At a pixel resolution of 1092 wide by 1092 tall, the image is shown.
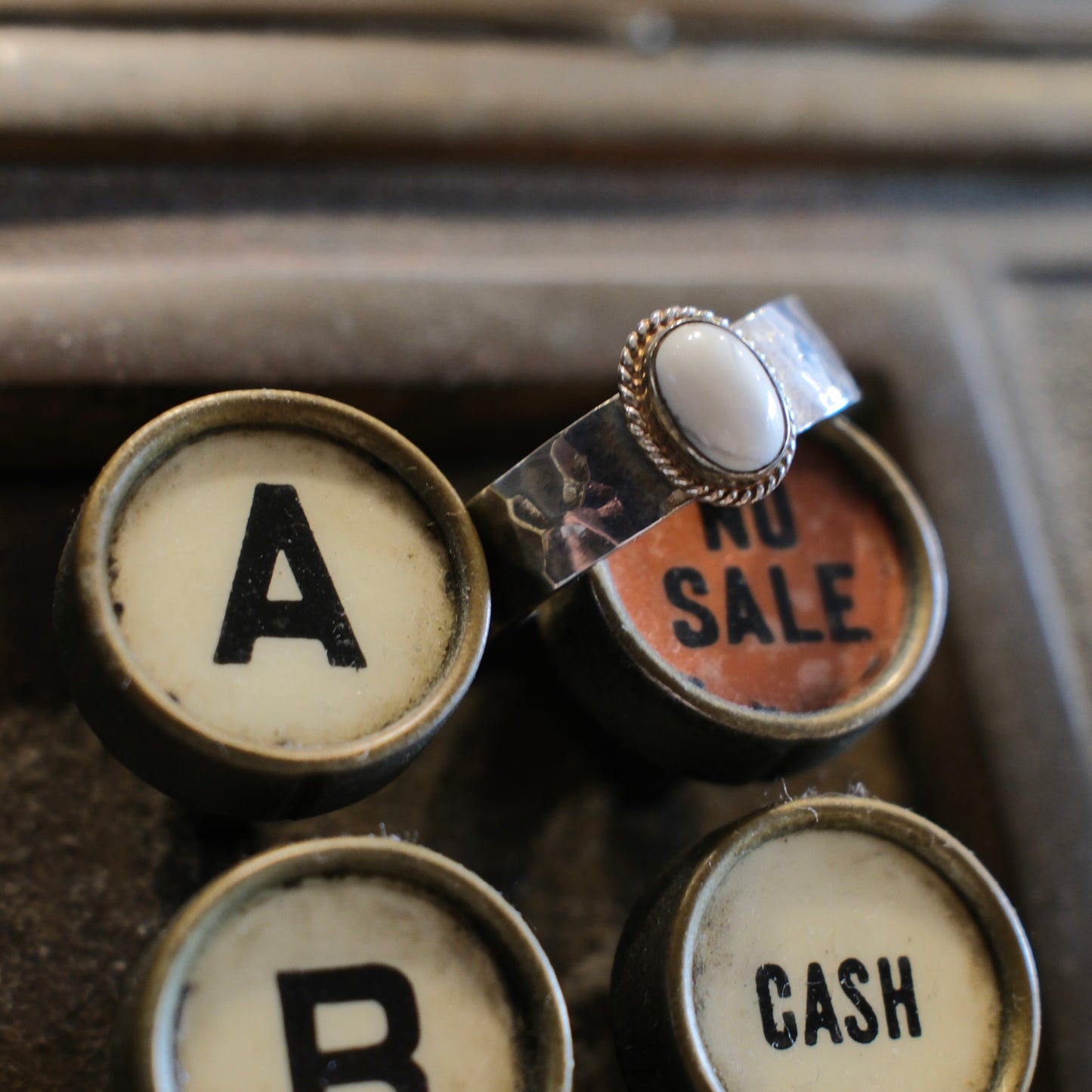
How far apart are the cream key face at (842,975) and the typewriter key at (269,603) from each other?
22 cm

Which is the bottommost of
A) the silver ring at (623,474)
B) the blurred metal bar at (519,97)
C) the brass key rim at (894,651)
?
the brass key rim at (894,651)

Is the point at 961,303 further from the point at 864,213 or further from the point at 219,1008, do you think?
the point at 219,1008

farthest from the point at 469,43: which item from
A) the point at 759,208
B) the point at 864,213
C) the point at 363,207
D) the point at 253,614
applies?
the point at 253,614

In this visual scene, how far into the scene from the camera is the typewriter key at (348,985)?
1.82ft

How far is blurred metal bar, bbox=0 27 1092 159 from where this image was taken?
90cm

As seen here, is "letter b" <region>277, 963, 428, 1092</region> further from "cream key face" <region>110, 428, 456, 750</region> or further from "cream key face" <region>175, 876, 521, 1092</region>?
"cream key face" <region>110, 428, 456, 750</region>

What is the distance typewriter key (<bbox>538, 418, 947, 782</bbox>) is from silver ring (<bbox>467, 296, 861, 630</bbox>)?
0.05m

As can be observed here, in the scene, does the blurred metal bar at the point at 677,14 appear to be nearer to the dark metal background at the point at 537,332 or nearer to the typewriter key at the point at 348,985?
the dark metal background at the point at 537,332

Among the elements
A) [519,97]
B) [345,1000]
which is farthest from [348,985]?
[519,97]

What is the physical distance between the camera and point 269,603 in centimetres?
61

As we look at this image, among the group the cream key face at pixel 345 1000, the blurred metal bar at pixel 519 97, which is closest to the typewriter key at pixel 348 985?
the cream key face at pixel 345 1000

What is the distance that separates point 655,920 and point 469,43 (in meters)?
0.78

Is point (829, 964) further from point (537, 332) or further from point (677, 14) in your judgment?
point (677, 14)

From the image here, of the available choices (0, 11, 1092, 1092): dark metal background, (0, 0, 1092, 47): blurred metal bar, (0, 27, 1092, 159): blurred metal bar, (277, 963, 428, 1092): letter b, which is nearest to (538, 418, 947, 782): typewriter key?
(0, 11, 1092, 1092): dark metal background
